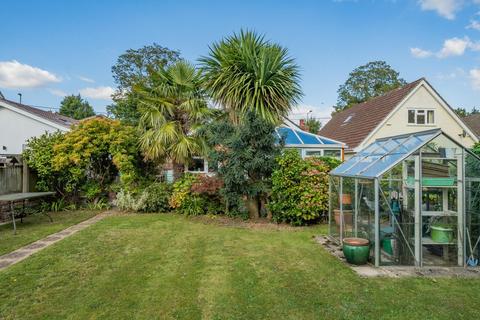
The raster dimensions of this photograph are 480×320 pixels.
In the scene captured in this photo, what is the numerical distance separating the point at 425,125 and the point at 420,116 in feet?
2.05

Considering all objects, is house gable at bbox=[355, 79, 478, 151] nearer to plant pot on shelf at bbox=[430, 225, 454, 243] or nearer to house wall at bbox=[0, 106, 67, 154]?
plant pot on shelf at bbox=[430, 225, 454, 243]

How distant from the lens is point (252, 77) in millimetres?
11484

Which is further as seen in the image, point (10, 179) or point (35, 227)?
point (10, 179)

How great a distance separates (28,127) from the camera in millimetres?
18047

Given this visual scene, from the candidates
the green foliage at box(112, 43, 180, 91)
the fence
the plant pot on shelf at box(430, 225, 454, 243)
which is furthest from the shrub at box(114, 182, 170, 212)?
the green foliage at box(112, 43, 180, 91)

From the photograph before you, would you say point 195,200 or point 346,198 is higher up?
point 346,198

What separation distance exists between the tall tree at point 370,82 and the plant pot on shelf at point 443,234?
33.4 meters

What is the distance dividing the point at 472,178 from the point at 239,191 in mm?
6415

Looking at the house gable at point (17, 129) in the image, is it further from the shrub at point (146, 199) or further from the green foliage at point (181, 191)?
the green foliage at point (181, 191)

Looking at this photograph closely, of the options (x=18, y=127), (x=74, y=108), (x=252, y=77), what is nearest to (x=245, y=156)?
(x=252, y=77)

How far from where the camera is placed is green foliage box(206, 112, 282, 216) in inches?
398

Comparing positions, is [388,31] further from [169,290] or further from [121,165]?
[169,290]

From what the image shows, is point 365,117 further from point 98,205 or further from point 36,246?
point 36,246

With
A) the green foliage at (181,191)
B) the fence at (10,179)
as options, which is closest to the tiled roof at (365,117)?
the green foliage at (181,191)
